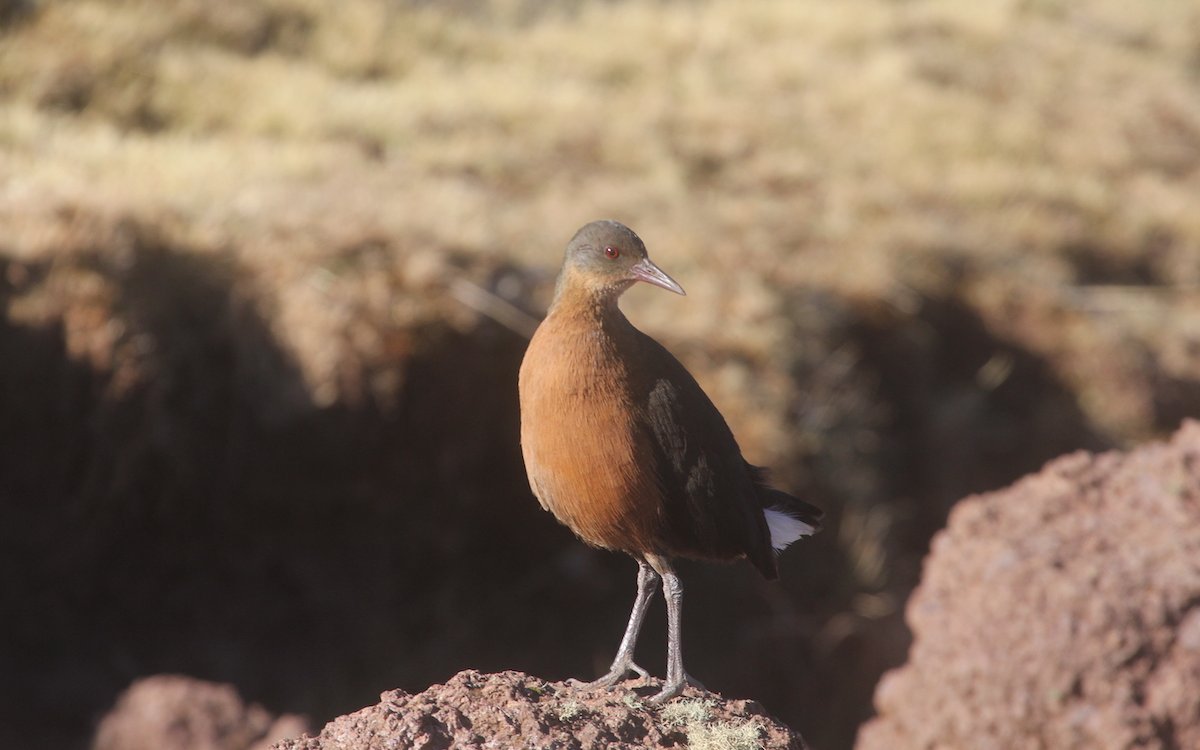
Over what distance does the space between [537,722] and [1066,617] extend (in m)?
2.39

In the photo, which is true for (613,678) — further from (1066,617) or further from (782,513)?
(1066,617)

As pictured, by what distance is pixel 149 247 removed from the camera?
8844 millimetres

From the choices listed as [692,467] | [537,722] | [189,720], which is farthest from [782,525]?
[189,720]

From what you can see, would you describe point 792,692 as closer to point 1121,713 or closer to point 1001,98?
point 1121,713

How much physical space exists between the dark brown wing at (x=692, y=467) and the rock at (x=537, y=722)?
55 cm

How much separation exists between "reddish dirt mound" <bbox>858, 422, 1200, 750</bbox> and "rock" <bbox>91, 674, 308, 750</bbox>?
308cm

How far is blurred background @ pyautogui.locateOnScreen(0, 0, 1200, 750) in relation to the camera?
832 centimetres

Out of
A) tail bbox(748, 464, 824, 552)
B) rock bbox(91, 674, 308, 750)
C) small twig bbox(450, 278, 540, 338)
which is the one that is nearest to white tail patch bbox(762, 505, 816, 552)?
tail bbox(748, 464, 824, 552)

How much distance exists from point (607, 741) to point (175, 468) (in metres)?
5.55

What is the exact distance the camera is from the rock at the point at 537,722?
138 inches

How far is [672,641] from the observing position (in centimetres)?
418

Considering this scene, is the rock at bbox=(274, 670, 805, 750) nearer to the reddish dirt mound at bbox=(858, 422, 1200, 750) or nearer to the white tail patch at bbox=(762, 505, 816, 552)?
the white tail patch at bbox=(762, 505, 816, 552)

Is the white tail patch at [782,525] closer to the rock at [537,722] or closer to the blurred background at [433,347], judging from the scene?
the rock at [537,722]

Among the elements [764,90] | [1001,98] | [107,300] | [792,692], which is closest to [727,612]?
[792,692]
